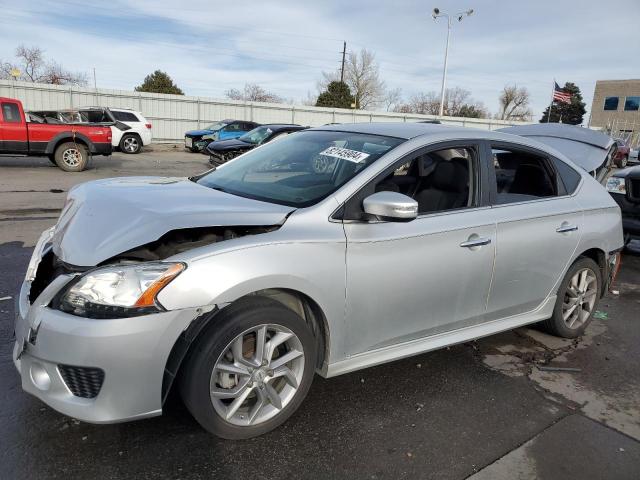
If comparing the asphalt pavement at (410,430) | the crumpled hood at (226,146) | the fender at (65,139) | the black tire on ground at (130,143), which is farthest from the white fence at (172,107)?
the asphalt pavement at (410,430)

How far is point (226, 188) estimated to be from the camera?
3455 millimetres

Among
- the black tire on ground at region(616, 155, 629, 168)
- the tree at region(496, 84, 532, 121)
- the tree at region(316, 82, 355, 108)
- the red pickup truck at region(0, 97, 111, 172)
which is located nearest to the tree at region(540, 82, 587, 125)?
the tree at region(496, 84, 532, 121)

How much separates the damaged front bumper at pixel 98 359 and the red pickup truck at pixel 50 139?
43.0 feet

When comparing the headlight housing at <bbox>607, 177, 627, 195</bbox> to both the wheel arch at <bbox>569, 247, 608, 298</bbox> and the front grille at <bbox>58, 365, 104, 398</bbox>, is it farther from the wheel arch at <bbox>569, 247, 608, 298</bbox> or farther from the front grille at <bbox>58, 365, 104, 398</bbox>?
the front grille at <bbox>58, 365, 104, 398</bbox>

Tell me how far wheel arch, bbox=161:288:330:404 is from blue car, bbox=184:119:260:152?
20.0 m

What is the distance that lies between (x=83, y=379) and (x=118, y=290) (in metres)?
0.44

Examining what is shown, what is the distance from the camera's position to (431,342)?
3.34 m

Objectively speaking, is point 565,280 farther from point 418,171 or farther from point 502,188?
point 418,171

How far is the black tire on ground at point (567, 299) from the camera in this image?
4164 mm

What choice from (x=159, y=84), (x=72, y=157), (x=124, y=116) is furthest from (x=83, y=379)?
(x=159, y=84)

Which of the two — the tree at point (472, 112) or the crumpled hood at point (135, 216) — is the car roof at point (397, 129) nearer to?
the crumpled hood at point (135, 216)

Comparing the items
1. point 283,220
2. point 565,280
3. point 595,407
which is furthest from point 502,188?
point 283,220

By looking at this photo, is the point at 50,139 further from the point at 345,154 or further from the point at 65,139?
the point at 345,154

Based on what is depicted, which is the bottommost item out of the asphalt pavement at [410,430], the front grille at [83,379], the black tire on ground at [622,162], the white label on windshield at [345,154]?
the asphalt pavement at [410,430]
